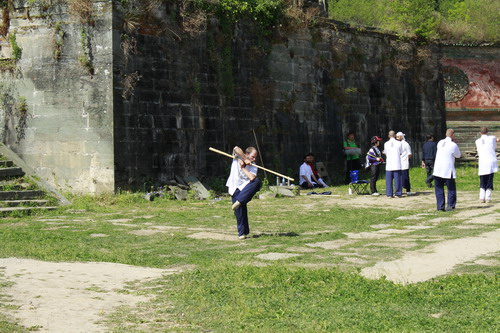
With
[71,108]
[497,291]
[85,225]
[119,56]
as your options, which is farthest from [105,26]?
[497,291]

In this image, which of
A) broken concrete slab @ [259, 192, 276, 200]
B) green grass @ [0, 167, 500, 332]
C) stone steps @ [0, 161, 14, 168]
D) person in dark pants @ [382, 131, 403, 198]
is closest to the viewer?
green grass @ [0, 167, 500, 332]

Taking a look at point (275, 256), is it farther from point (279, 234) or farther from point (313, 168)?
point (313, 168)

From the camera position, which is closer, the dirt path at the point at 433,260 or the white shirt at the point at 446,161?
the dirt path at the point at 433,260

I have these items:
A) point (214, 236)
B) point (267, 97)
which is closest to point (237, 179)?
point (214, 236)

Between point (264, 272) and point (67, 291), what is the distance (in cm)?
196

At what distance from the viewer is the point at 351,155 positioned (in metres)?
24.7

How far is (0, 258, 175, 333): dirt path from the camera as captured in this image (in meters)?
6.56

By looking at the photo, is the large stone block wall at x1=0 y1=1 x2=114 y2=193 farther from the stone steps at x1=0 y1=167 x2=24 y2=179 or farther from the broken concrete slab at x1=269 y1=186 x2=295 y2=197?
the broken concrete slab at x1=269 y1=186 x2=295 y2=197

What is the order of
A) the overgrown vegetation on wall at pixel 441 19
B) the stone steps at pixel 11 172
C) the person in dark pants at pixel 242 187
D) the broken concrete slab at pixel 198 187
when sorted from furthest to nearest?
1. the overgrown vegetation on wall at pixel 441 19
2. the broken concrete slab at pixel 198 187
3. the stone steps at pixel 11 172
4. the person in dark pants at pixel 242 187

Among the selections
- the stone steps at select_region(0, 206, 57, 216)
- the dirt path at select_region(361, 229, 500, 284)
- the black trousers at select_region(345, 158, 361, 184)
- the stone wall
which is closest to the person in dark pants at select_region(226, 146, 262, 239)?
the dirt path at select_region(361, 229, 500, 284)

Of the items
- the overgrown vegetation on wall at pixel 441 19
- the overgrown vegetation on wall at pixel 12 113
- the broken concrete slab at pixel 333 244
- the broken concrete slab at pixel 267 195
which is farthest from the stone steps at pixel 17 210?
the overgrown vegetation on wall at pixel 441 19

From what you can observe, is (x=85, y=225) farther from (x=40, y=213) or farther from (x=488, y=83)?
(x=488, y=83)

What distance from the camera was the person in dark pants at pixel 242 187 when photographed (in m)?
11.8

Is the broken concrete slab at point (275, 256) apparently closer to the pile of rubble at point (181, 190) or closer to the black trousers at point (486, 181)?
the black trousers at point (486, 181)
